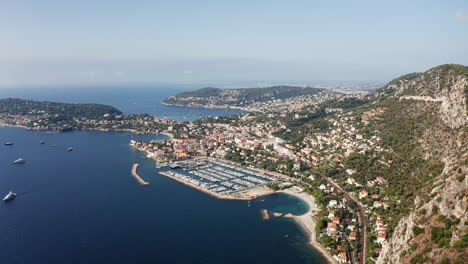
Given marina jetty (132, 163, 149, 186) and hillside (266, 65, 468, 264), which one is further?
marina jetty (132, 163, 149, 186)

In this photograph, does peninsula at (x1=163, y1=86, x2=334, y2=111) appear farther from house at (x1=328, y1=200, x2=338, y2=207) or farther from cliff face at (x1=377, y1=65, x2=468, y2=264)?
cliff face at (x1=377, y1=65, x2=468, y2=264)

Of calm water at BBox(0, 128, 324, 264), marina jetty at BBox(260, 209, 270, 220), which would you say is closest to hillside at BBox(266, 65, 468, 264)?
marina jetty at BBox(260, 209, 270, 220)

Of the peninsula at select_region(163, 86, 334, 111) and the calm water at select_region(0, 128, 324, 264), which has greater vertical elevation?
the peninsula at select_region(163, 86, 334, 111)

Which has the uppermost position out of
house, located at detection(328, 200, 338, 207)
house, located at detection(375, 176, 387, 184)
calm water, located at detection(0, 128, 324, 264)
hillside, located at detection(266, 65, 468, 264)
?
hillside, located at detection(266, 65, 468, 264)

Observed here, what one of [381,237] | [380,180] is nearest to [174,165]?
[380,180]

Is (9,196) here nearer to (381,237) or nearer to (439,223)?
(381,237)

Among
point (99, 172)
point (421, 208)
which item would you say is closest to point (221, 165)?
point (99, 172)
